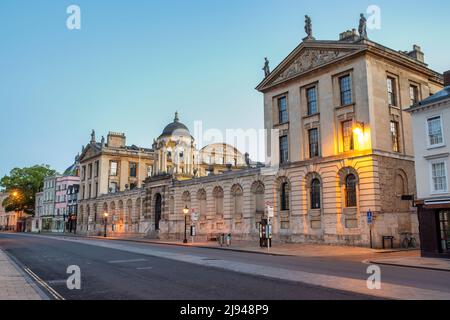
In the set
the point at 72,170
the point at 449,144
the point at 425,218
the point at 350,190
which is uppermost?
the point at 72,170

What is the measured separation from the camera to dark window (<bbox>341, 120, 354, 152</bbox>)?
31.9m

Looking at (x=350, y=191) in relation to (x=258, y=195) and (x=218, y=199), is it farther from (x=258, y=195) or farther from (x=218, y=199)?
(x=218, y=199)

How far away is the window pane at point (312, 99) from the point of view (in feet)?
116

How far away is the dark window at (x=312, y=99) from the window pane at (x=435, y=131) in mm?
11523

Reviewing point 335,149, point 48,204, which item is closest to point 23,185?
point 48,204

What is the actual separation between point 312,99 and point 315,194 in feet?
28.0

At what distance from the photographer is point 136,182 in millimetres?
77875

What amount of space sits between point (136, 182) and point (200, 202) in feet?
111

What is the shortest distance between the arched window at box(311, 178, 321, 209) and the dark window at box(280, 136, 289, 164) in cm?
392

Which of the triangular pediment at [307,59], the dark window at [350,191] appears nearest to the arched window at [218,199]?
the triangular pediment at [307,59]

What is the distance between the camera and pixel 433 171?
24500mm

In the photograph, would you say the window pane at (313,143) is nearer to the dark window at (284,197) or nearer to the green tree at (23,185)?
the dark window at (284,197)

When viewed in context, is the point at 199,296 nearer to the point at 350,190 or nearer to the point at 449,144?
the point at 449,144

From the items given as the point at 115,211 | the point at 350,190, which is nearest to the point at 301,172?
the point at 350,190
